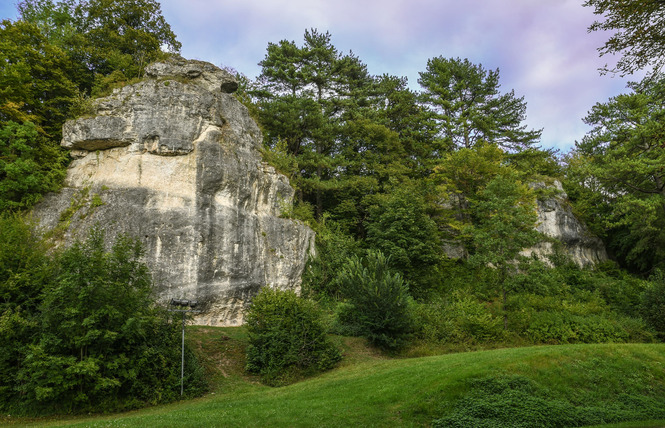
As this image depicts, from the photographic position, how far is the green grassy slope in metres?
9.31

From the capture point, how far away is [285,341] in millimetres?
15289

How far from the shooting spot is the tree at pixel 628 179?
23656 millimetres

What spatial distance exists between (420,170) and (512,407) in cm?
2431

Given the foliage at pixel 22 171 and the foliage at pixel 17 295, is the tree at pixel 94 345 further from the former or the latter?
the foliage at pixel 22 171

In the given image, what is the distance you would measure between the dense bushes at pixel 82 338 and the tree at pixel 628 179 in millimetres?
24025

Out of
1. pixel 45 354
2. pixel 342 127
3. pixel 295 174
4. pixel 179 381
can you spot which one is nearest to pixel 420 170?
pixel 342 127

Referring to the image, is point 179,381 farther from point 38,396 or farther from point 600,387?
point 600,387

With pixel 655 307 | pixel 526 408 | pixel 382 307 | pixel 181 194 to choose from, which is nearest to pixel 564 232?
pixel 655 307

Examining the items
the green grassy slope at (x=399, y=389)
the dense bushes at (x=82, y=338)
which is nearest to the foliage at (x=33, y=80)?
the dense bushes at (x=82, y=338)

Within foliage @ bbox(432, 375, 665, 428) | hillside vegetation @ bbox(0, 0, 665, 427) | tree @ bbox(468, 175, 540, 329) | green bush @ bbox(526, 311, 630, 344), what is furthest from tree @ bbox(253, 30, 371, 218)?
foliage @ bbox(432, 375, 665, 428)

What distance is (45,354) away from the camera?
1057 cm

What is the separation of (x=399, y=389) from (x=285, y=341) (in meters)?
5.93

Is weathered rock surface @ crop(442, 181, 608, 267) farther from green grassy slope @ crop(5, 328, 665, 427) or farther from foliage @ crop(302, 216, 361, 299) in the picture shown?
green grassy slope @ crop(5, 328, 665, 427)

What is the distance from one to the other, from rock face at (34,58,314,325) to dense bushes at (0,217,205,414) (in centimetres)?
467
